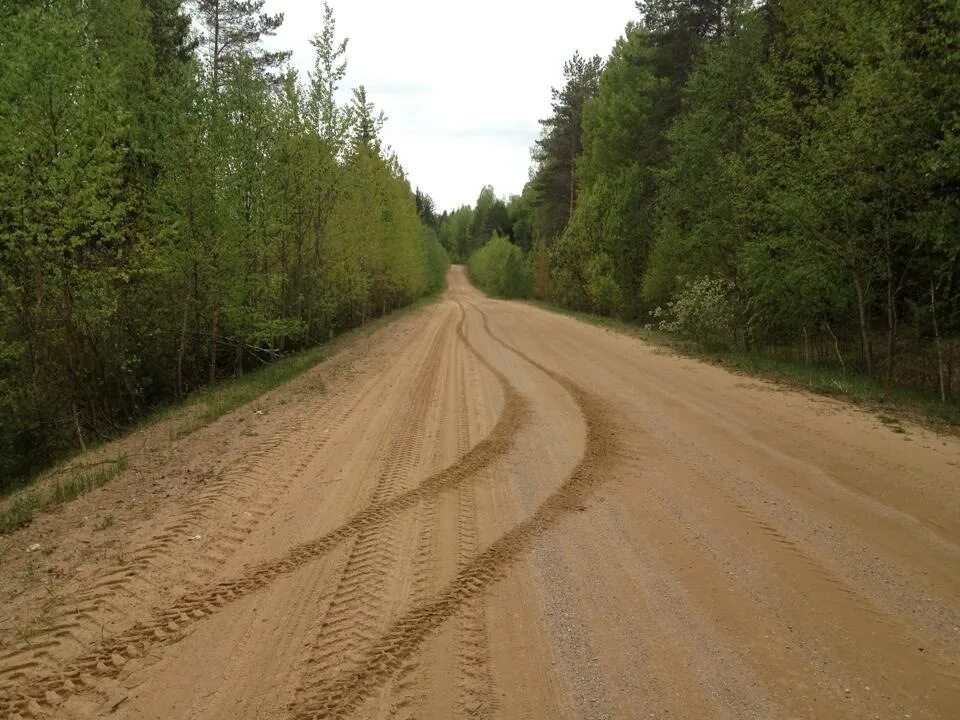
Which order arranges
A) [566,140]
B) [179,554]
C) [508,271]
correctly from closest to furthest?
[179,554] → [566,140] → [508,271]

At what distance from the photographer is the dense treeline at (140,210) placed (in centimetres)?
891

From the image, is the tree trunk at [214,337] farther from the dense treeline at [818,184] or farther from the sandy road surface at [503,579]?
the dense treeline at [818,184]

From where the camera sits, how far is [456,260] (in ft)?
449

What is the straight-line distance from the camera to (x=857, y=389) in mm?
10031

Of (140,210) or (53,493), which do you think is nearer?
(53,493)

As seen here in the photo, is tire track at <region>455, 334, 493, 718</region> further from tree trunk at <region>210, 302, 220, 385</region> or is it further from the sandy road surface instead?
tree trunk at <region>210, 302, 220, 385</region>

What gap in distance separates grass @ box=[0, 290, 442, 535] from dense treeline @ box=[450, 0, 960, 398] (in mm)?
11739

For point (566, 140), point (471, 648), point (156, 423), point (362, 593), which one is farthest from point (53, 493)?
point (566, 140)

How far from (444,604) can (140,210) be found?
39.3 feet

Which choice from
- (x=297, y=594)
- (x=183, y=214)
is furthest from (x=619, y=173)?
(x=297, y=594)

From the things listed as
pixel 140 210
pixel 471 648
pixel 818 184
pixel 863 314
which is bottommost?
pixel 471 648

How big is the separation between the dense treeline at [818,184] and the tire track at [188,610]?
9.33 m

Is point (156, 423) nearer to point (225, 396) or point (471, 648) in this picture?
point (225, 396)

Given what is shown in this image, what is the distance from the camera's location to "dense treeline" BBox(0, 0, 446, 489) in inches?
351
